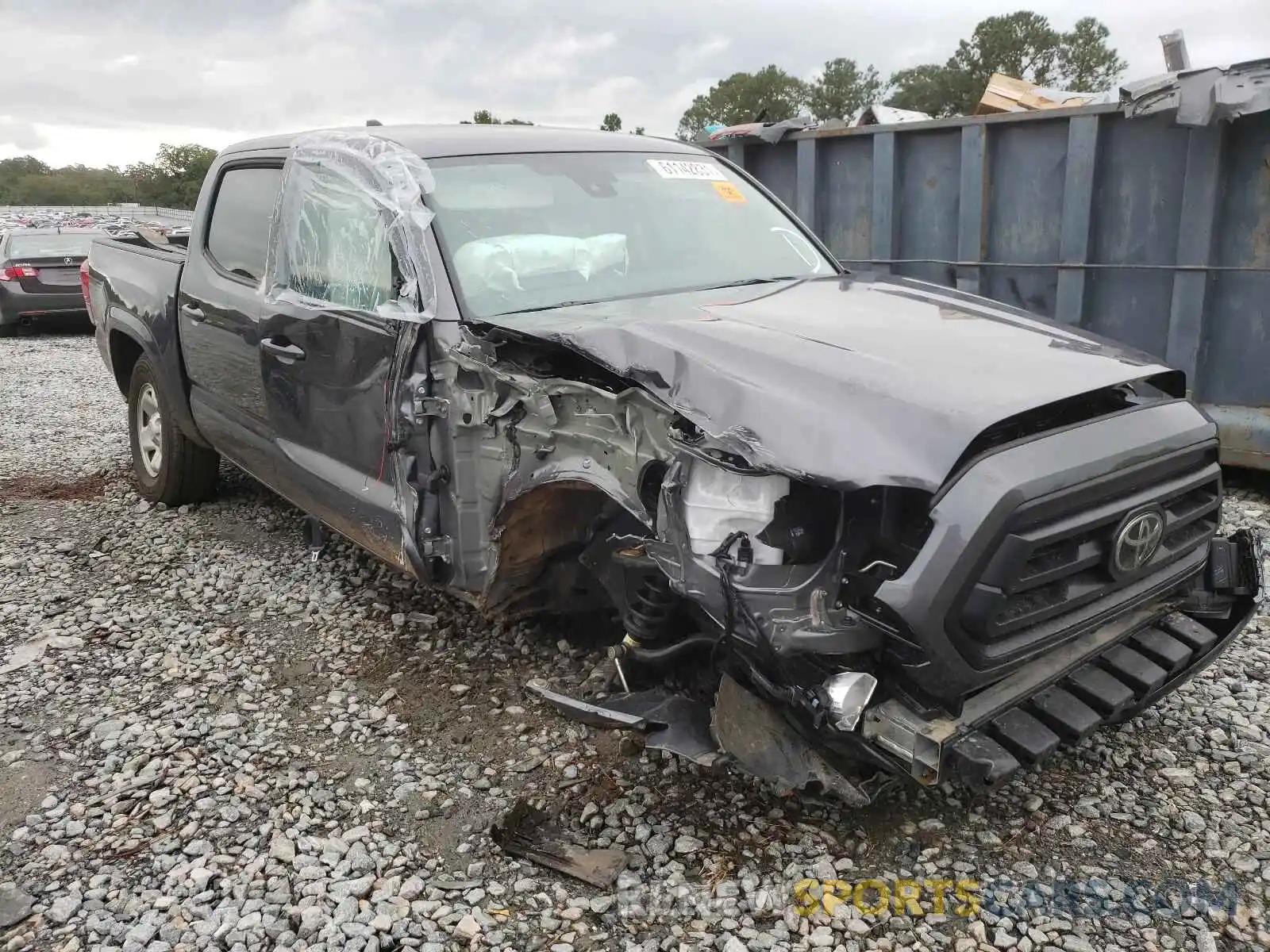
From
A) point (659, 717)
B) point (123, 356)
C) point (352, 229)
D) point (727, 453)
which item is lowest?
point (659, 717)

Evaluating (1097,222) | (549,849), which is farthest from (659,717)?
(1097,222)

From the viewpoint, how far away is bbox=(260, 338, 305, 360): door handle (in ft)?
12.6

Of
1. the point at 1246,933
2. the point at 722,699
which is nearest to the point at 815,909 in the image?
the point at 722,699

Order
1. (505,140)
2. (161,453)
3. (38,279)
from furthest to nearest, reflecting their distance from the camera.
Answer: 1. (38,279)
2. (161,453)
3. (505,140)

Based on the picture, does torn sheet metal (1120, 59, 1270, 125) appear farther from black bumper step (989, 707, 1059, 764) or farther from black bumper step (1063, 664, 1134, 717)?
black bumper step (989, 707, 1059, 764)

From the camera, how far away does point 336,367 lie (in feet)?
11.9

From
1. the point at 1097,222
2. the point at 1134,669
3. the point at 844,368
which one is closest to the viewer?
the point at 844,368

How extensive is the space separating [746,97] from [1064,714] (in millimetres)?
57062

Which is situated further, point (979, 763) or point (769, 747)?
point (769, 747)

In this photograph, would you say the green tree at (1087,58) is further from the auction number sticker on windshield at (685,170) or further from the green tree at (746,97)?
the auction number sticker on windshield at (685,170)

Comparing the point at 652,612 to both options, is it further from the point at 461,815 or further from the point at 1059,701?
the point at 1059,701

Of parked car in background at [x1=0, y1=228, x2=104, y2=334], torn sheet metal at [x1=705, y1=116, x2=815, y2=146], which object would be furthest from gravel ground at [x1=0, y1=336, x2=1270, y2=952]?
parked car in background at [x1=0, y1=228, x2=104, y2=334]

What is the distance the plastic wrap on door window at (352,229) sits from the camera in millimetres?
3283

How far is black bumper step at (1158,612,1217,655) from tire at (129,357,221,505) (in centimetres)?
462
